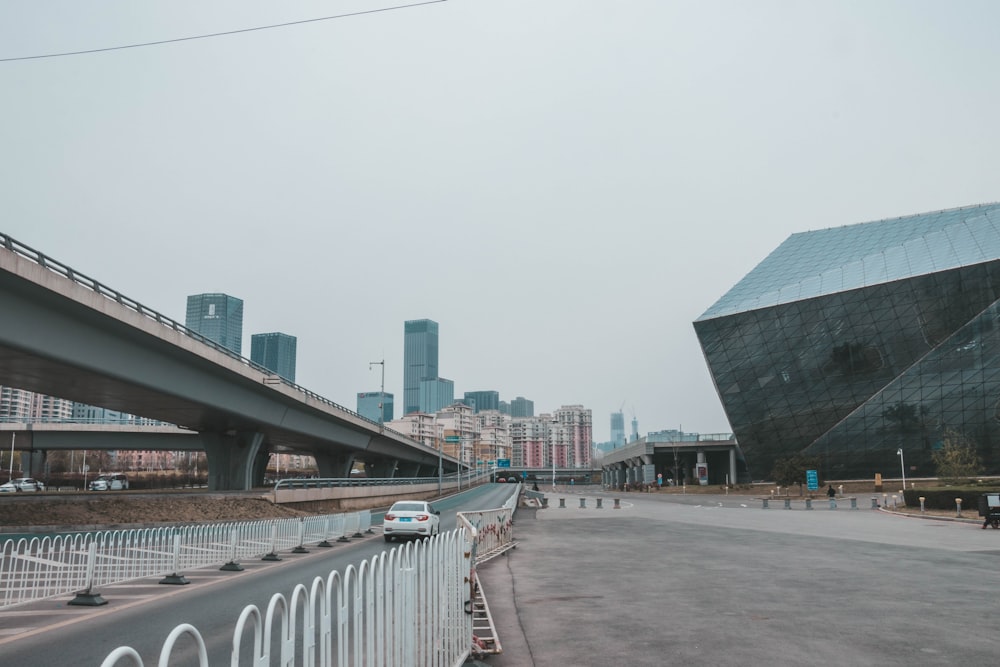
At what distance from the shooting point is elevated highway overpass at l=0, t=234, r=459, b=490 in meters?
21.9

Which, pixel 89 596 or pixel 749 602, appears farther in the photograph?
pixel 89 596

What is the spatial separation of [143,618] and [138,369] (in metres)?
20.5

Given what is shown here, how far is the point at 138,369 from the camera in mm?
28984

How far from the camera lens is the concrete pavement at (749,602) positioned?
8672mm

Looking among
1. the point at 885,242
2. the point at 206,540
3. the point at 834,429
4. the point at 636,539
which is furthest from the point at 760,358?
the point at 206,540

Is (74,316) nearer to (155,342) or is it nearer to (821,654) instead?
(155,342)

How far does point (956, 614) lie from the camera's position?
421 inches

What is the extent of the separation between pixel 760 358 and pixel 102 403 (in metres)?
70.4

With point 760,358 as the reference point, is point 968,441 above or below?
below

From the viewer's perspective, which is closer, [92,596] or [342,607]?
[342,607]

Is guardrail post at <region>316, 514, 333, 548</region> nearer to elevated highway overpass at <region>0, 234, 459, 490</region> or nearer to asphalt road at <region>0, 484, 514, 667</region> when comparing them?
asphalt road at <region>0, 484, 514, 667</region>

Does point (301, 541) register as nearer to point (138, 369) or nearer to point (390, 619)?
point (138, 369)

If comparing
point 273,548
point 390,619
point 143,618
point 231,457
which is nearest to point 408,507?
point 273,548

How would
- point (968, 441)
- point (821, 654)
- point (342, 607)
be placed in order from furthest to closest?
point (968, 441) → point (821, 654) → point (342, 607)
